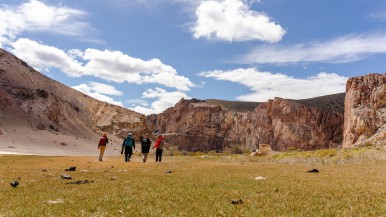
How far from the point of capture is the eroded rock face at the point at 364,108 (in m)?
105

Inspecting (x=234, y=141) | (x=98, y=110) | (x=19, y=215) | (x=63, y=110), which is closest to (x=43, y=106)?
(x=63, y=110)

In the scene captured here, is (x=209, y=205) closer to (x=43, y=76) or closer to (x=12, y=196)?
(x=12, y=196)

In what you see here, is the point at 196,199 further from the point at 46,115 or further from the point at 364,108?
the point at 364,108

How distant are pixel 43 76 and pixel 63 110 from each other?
18373mm

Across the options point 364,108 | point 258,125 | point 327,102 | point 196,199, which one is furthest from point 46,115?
point 327,102

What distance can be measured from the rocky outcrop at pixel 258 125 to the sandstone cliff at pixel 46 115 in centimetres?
4233

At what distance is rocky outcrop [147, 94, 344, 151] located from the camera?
145000 millimetres

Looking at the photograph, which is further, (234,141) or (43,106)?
(234,141)

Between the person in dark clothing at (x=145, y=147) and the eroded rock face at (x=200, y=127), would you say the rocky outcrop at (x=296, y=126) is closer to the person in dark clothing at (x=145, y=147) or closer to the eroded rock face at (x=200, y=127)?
the eroded rock face at (x=200, y=127)

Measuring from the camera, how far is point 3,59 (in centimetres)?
10988

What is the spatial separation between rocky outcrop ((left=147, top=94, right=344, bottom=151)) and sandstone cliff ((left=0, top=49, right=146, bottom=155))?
42.3m

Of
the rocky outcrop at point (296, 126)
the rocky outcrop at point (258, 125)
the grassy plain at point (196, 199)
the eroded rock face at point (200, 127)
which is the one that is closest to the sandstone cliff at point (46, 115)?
the eroded rock face at point (200, 127)

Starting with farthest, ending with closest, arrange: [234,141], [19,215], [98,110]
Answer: [234,141] < [98,110] < [19,215]

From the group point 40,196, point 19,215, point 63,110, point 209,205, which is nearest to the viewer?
point 19,215
